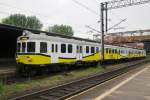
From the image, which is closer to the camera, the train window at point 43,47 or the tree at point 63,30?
the train window at point 43,47

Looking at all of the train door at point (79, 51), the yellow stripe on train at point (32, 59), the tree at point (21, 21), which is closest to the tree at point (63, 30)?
the tree at point (21, 21)

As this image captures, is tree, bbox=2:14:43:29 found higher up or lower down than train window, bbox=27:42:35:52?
higher up

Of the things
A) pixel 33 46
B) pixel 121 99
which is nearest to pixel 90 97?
pixel 121 99

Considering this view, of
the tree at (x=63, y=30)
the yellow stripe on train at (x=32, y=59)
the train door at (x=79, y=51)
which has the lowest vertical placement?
the yellow stripe on train at (x=32, y=59)

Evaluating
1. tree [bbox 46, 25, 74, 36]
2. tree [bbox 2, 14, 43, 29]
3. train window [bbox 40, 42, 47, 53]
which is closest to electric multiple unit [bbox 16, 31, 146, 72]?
train window [bbox 40, 42, 47, 53]

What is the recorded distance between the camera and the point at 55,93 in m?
12.7

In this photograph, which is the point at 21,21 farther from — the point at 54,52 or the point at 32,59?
the point at 32,59

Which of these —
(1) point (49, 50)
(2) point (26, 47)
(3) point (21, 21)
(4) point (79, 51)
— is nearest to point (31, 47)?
(2) point (26, 47)

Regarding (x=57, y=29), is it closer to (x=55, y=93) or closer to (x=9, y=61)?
(x=9, y=61)

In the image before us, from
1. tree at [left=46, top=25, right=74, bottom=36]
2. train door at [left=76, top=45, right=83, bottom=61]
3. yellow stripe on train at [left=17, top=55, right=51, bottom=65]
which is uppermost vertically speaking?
tree at [left=46, top=25, right=74, bottom=36]

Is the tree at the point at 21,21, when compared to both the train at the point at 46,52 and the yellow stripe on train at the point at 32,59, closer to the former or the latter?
the train at the point at 46,52

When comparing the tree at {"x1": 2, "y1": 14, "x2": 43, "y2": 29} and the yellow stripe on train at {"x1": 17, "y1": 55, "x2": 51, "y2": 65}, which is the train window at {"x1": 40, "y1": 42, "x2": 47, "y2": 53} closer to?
the yellow stripe on train at {"x1": 17, "y1": 55, "x2": 51, "y2": 65}

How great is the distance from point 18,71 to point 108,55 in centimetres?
1913

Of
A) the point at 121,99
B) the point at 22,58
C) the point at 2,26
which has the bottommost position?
the point at 121,99
